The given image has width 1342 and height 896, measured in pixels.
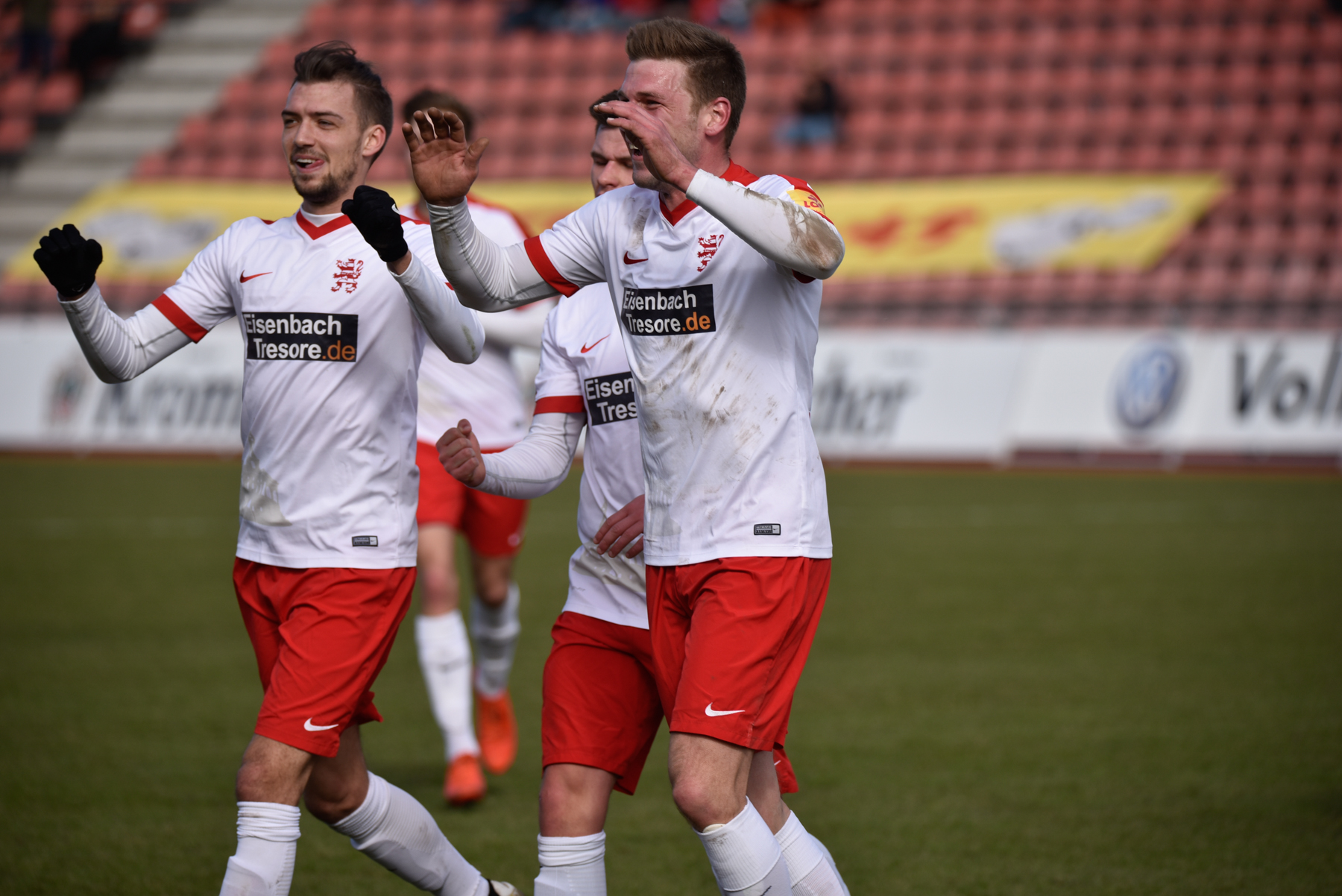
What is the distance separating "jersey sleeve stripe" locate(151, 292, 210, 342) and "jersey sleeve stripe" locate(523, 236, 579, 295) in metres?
0.93

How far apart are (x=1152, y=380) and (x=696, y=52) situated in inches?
496

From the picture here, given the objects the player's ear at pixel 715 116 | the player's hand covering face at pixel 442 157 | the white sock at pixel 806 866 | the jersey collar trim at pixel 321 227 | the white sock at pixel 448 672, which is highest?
the player's ear at pixel 715 116

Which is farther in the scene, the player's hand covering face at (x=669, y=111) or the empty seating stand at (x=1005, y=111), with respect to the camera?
the empty seating stand at (x=1005, y=111)

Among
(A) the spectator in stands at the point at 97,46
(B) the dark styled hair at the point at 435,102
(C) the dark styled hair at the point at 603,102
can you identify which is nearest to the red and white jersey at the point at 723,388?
(C) the dark styled hair at the point at 603,102

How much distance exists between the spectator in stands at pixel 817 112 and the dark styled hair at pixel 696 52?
18.2 meters

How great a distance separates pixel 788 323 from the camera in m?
3.30

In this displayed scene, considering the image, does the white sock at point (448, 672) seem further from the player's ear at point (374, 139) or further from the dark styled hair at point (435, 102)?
the player's ear at point (374, 139)

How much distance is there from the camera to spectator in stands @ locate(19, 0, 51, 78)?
2475cm

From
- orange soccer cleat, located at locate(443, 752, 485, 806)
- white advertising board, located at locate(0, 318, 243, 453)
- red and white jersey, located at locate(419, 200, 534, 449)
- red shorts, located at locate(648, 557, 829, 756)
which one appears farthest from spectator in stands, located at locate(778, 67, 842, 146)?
red shorts, located at locate(648, 557, 829, 756)

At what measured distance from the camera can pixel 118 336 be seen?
3721 mm

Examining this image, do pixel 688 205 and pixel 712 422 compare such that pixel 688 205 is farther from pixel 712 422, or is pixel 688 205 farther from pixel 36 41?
pixel 36 41

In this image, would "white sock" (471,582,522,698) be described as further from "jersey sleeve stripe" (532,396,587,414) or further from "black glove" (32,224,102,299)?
"black glove" (32,224,102,299)

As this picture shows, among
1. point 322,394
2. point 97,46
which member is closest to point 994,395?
point 322,394

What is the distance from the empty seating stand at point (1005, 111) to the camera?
61.7 ft
